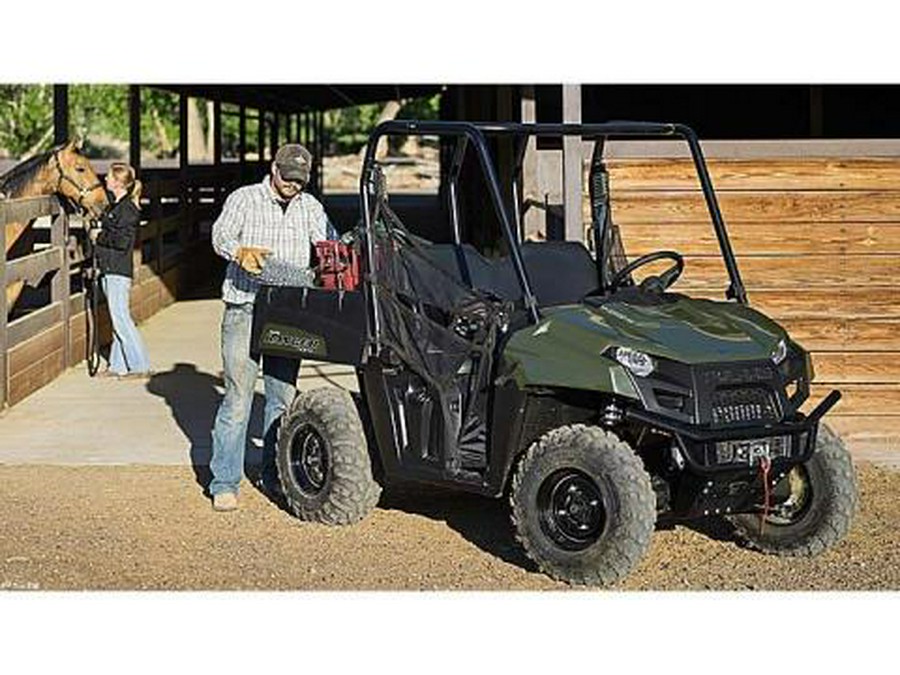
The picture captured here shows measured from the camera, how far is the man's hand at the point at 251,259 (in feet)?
26.9

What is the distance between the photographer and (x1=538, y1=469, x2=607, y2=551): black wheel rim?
6.88 metres

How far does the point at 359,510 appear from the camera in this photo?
802 cm

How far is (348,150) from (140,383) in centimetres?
5559

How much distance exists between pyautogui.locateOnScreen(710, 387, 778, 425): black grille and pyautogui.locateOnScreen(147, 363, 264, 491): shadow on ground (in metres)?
3.20

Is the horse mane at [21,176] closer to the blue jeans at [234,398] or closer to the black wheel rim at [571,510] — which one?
the blue jeans at [234,398]

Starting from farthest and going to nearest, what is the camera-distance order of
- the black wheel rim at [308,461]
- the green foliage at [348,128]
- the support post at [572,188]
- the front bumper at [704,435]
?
the green foliage at [348,128] → the support post at [572,188] → the black wheel rim at [308,461] → the front bumper at [704,435]

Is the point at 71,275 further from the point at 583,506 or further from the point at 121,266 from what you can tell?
the point at 583,506

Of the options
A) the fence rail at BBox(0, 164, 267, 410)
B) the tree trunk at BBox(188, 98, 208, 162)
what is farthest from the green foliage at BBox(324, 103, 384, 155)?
the fence rail at BBox(0, 164, 267, 410)

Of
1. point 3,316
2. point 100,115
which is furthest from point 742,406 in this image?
point 100,115

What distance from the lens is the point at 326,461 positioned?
26.4 feet

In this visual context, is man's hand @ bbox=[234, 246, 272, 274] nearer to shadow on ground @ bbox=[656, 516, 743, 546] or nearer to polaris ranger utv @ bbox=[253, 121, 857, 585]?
polaris ranger utv @ bbox=[253, 121, 857, 585]

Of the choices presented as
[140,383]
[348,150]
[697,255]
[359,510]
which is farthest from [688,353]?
[348,150]

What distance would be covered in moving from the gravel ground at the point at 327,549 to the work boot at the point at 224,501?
4 centimetres

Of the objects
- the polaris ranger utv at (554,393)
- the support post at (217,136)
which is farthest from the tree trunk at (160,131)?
the polaris ranger utv at (554,393)
